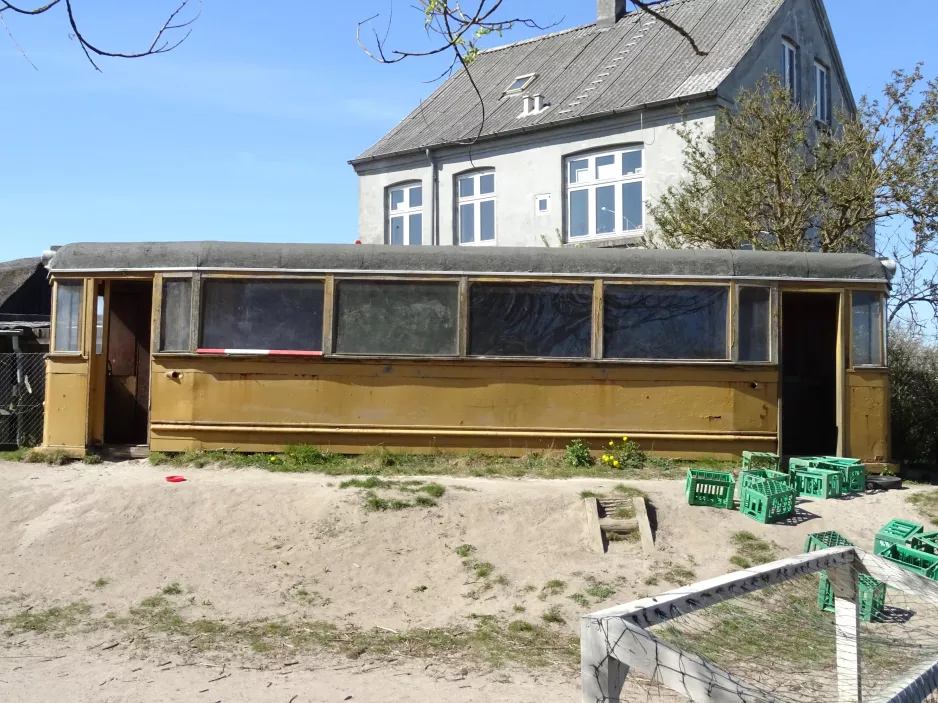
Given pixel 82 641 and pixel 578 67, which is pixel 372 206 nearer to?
pixel 578 67

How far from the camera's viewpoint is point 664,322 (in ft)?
35.2

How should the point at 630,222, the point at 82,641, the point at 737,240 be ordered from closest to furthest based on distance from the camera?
1. the point at 82,641
2. the point at 737,240
3. the point at 630,222

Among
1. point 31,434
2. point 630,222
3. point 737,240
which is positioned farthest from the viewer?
point 630,222

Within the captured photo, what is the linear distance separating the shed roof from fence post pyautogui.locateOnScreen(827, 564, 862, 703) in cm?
698

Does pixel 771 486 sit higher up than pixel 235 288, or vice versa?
pixel 235 288

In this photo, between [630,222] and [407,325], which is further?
[630,222]

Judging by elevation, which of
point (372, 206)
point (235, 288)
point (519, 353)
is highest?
point (372, 206)

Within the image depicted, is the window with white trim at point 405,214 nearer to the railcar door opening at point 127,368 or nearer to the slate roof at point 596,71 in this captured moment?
the slate roof at point 596,71

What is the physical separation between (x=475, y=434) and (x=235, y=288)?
3.27 m

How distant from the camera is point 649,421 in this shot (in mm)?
10672

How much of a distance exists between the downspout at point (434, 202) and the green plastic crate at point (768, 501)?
51.0 ft

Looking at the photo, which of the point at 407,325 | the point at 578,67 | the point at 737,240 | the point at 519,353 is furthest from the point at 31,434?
the point at 578,67

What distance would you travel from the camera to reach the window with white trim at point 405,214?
24.1m

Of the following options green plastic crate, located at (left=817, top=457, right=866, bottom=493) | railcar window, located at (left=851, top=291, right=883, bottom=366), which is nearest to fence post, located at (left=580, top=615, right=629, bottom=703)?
green plastic crate, located at (left=817, top=457, right=866, bottom=493)
